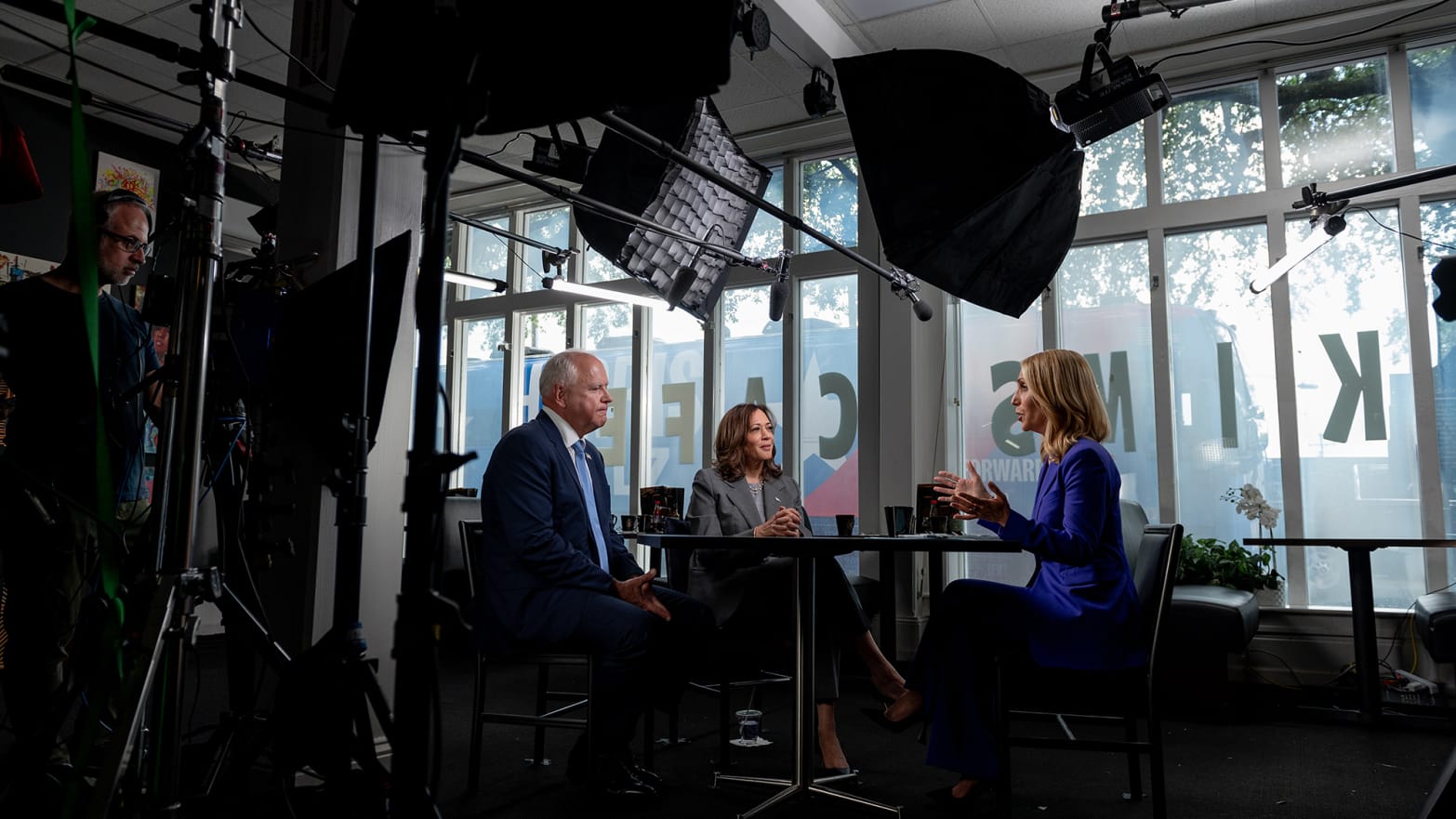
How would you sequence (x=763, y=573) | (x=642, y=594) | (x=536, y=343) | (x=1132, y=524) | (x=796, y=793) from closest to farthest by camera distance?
1. (x=796, y=793)
2. (x=642, y=594)
3. (x=1132, y=524)
4. (x=763, y=573)
5. (x=536, y=343)

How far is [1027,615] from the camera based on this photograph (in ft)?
7.55

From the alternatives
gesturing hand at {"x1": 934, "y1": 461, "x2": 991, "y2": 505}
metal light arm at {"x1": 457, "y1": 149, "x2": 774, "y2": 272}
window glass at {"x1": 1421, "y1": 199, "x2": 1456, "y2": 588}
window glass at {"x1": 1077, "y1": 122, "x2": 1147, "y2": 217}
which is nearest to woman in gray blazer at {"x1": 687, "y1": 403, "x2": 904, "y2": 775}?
gesturing hand at {"x1": 934, "y1": 461, "x2": 991, "y2": 505}

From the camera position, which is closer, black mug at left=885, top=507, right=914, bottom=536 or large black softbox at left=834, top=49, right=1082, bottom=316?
large black softbox at left=834, top=49, right=1082, bottom=316

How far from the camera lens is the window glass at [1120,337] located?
4941 mm

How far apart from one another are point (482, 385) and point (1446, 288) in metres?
6.40

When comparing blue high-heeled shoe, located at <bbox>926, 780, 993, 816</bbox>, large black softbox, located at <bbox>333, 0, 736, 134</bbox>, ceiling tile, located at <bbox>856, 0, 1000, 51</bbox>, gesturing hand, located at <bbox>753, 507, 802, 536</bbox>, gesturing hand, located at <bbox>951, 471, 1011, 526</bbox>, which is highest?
ceiling tile, located at <bbox>856, 0, 1000, 51</bbox>

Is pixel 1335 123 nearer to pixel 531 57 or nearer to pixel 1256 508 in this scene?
pixel 1256 508

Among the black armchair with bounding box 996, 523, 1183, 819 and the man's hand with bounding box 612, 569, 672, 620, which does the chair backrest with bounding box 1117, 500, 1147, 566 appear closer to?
the black armchair with bounding box 996, 523, 1183, 819

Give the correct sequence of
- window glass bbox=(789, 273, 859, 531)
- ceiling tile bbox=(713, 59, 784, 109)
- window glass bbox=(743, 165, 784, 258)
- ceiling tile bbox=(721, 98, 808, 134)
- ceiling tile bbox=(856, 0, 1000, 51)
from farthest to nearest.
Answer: window glass bbox=(743, 165, 784, 258) → window glass bbox=(789, 273, 859, 531) → ceiling tile bbox=(721, 98, 808, 134) → ceiling tile bbox=(713, 59, 784, 109) → ceiling tile bbox=(856, 0, 1000, 51)

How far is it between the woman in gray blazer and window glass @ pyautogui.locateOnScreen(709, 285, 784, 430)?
6.16ft

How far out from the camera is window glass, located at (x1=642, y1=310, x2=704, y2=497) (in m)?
6.25

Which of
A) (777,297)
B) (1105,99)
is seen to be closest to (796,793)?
(1105,99)

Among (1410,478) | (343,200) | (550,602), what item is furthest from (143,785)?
(1410,478)

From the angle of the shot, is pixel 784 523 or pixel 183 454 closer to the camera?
pixel 183 454
